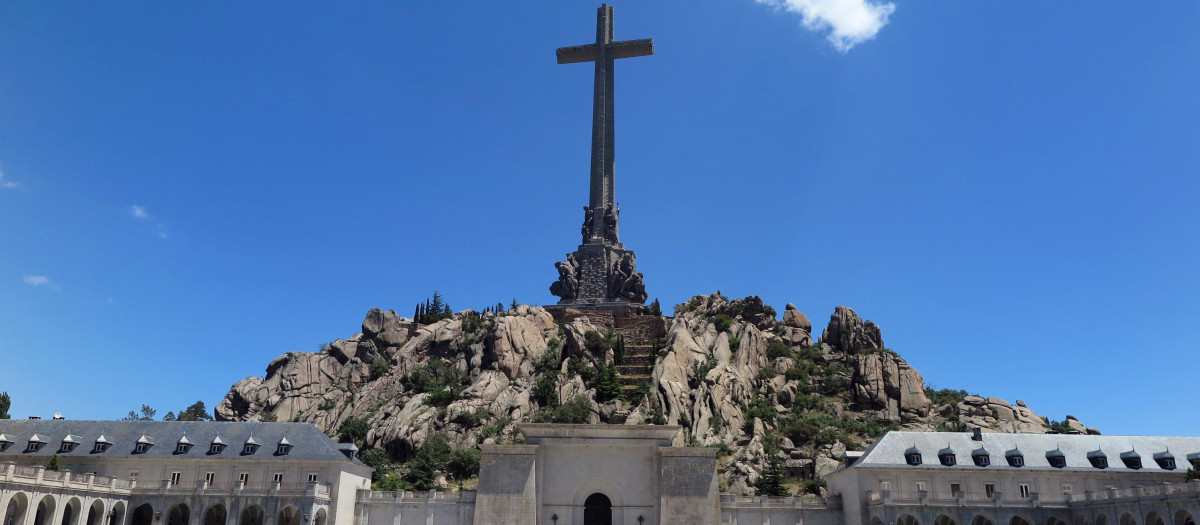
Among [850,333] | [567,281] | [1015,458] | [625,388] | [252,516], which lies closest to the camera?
[252,516]

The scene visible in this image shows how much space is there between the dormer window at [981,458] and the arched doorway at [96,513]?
59.2m

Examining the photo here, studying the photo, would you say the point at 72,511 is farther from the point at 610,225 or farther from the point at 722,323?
the point at 610,225

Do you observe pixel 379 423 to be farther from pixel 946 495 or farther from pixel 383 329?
pixel 946 495

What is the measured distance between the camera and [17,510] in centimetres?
4888

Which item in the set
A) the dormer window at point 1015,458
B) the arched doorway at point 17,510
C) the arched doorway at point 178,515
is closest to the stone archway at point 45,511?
the arched doorway at point 17,510

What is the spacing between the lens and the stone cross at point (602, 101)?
106062 mm

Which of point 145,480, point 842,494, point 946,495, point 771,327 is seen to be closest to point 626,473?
point 842,494

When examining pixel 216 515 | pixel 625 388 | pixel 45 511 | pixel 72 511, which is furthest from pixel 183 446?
pixel 625 388

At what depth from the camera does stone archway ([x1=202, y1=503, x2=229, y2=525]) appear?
2168 inches

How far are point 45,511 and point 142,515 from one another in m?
6.18

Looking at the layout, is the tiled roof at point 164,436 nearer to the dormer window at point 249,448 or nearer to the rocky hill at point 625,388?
the dormer window at point 249,448

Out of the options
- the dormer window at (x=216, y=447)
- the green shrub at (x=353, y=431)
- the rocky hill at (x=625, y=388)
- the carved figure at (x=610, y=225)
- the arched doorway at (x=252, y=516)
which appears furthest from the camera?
the carved figure at (x=610, y=225)

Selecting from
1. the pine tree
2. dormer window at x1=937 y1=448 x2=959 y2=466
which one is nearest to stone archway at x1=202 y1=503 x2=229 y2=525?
the pine tree

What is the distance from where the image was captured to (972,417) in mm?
78125
